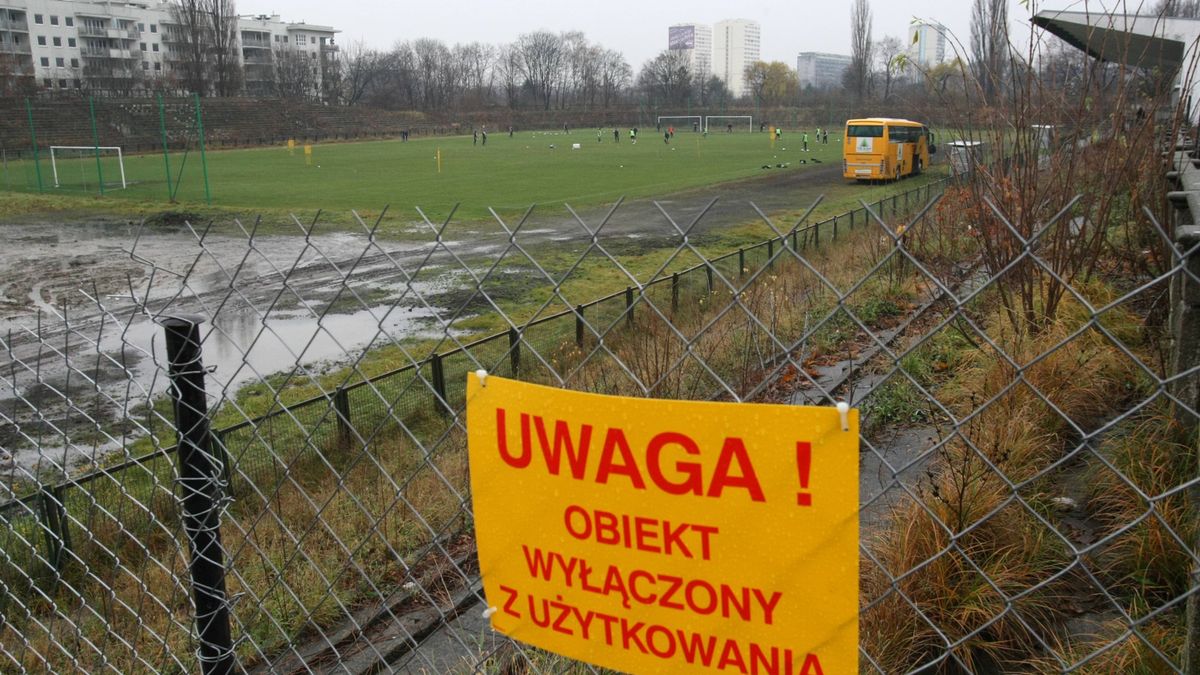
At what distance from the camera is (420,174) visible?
46250mm

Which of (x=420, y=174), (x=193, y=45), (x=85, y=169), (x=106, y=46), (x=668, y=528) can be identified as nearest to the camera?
(x=668, y=528)

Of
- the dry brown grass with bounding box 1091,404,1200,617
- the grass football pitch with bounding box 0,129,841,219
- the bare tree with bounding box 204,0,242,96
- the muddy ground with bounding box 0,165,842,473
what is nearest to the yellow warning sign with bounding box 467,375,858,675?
the dry brown grass with bounding box 1091,404,1200,617

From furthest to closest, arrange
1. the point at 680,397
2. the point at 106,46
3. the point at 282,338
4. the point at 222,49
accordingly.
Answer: the point at 106,46 < the point at 222,49 < the point at 282,338 < the point at 680,397

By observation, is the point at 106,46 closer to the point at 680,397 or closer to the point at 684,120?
the point at 684,120

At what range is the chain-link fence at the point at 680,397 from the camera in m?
2.69

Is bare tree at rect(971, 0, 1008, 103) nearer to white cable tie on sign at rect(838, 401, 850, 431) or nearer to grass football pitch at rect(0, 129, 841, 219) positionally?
white cable tie on sign at rect(838, 401, 850, 431)

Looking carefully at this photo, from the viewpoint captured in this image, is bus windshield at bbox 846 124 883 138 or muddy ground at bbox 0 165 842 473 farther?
bus windshield at bbox 846 124 883 138

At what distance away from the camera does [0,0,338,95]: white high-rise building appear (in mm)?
106688

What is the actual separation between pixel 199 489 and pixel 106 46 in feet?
458

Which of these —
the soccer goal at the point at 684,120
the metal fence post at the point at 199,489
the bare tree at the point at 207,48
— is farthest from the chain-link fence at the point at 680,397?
the soccer goal at the point at 684,120

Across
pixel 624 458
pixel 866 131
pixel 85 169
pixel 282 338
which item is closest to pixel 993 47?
pixel 624 458

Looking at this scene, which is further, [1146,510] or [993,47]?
[993,47]

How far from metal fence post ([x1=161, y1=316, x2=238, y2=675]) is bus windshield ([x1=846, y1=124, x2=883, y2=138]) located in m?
39.1

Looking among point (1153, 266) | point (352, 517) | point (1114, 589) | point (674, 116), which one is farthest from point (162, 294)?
point (674, 116)
